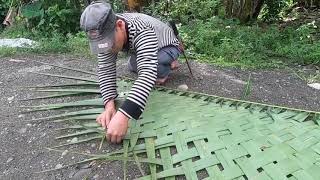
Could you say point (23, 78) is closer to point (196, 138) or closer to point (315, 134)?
point (196, 138)

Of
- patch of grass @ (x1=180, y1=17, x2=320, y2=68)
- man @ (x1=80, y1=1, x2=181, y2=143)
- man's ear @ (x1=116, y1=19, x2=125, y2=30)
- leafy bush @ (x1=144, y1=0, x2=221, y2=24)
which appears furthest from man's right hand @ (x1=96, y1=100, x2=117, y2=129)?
leafy bush @ (x1=144, y1=0, x2=221, y2=24)

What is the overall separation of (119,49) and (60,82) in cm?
85

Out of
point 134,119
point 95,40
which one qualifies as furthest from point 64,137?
point 95,40

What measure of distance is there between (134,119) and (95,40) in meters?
0.41

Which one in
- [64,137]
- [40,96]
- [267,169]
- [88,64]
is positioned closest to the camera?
[267,169]

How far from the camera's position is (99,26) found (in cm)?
201

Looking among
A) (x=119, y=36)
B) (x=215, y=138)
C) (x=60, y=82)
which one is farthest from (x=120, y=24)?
(x=60, y=82)

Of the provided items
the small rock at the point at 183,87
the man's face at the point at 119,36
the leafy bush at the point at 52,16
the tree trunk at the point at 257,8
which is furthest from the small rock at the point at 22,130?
the tree trunk at the point at 257,8

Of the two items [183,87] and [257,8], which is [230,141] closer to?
[183,87]

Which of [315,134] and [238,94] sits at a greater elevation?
[315,134]

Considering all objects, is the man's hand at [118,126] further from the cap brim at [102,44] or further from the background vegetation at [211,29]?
the background vegetation at [211,29]

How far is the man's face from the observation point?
7.15 feet

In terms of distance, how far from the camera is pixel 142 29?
232 cm

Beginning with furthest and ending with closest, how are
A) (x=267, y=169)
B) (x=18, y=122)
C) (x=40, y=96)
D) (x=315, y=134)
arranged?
(x=40, y=96) → (x=18, y=122) → (x=315, y=134) → (x=267, y=169)
